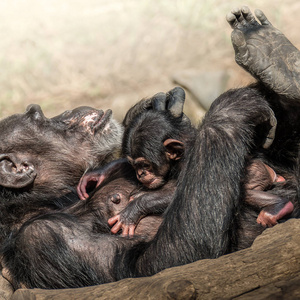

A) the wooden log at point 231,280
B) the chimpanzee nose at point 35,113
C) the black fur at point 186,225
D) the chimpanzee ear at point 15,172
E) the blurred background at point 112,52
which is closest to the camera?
the wooden log at point 231,280

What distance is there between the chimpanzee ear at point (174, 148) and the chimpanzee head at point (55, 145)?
29.1 inches

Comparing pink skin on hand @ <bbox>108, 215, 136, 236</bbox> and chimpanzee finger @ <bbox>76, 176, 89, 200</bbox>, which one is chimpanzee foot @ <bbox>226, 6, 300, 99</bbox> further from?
chimpanzee finger @ <bbox>76, 176, 89, 200</bbox>

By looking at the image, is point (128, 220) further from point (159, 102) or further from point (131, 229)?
point (159, 102)

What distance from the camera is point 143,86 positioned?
546 cm

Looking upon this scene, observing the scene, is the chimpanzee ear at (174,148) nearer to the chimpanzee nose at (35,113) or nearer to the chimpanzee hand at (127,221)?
the chimpanzee hand at (127,221)

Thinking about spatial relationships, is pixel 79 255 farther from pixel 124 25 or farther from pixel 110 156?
pixel 124 25

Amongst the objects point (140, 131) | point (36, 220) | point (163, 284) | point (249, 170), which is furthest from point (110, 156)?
point (163, 284)

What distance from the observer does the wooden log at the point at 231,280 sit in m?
2.35

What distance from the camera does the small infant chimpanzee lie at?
10.3 feet

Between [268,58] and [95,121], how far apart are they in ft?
4.63

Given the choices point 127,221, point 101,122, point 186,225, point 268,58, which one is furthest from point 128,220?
point 268,58

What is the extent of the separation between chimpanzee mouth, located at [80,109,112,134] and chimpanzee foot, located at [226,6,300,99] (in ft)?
4.03

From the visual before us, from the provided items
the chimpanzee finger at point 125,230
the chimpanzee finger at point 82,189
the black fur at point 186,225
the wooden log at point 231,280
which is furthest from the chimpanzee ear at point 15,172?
the wooden log at point 231,280

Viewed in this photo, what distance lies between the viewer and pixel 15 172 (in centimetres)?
388
